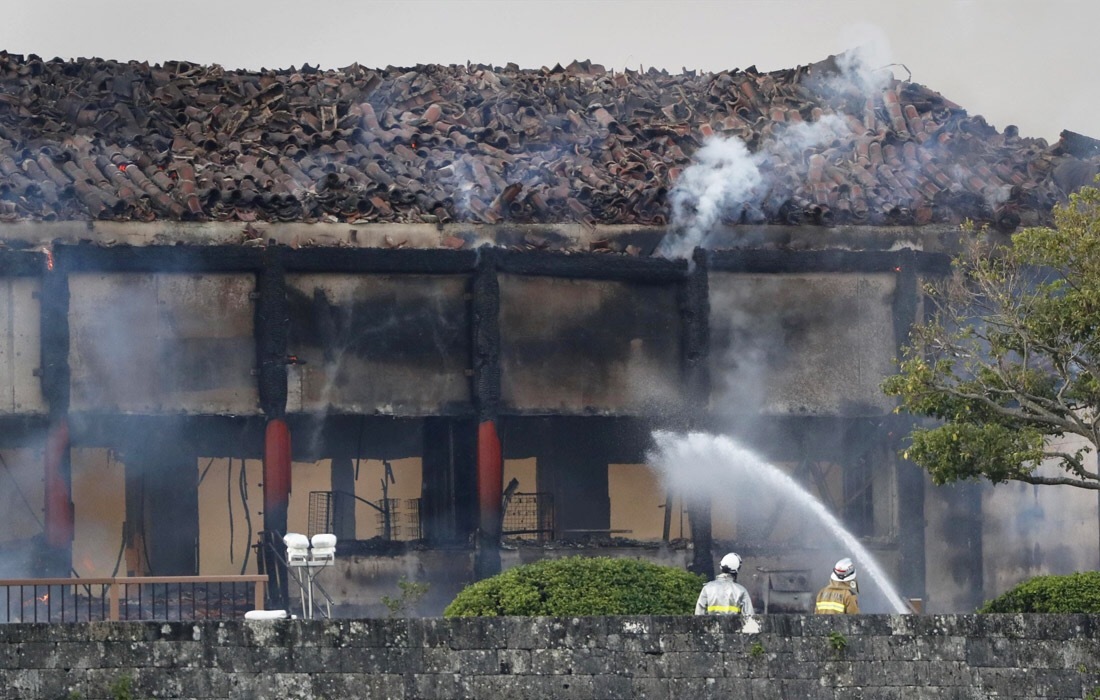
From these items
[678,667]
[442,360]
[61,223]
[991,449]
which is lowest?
[678,667]

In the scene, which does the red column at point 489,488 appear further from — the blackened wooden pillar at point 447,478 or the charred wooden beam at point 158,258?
the charred wooden beam at point 158,258

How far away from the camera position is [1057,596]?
834 inches

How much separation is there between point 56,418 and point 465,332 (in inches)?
285

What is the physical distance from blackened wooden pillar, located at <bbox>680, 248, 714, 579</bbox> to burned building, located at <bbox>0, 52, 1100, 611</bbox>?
0.05 m

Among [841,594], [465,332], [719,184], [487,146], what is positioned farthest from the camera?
[487,146]

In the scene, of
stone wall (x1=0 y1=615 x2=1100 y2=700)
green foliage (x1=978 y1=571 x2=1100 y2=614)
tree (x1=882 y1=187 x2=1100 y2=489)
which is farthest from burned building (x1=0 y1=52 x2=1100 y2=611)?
stone wall (x1=0 y1=615 x2=1100 y2=700)

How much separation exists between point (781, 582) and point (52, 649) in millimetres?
19398

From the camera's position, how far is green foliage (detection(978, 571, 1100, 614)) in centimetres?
2097


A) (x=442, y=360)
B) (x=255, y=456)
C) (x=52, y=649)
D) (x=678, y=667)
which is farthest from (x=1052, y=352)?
(x=255, y=456)

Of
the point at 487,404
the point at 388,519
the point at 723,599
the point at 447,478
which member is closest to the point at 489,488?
the point at 487,404

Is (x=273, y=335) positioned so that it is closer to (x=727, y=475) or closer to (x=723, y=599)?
(x=727, y=475)

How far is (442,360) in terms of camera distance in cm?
3528

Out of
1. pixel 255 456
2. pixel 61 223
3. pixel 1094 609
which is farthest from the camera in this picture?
pixel 255 456

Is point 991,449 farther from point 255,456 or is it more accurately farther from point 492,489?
point 255,456
